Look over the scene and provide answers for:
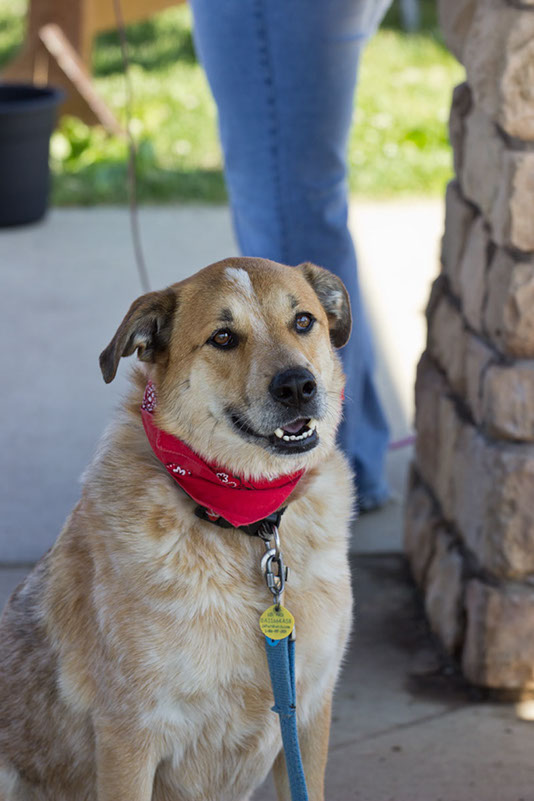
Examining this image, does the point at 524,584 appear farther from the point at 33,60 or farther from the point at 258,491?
the point at 33,60

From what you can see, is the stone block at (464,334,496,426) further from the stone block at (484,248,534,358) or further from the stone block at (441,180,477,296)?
the stone block at (441,180,477,296)

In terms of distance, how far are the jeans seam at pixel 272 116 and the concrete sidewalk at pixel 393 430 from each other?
79 cm

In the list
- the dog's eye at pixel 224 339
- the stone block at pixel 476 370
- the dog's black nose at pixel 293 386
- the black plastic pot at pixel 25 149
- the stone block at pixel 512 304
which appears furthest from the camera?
the black plastic pot at pixel 25 149

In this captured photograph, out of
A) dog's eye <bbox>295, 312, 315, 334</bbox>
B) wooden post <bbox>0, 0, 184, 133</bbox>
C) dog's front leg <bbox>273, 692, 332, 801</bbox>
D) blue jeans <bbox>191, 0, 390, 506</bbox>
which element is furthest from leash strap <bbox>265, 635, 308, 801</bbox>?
wooden post <bbox>0, 0, 184, 133</bbox>

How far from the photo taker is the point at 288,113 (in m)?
3.09

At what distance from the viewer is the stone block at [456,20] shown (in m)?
2.82

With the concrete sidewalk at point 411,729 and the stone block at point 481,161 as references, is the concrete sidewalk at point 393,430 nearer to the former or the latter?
the concrete sidewalk at point 411,729

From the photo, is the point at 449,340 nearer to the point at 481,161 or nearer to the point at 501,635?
the point at 481,161

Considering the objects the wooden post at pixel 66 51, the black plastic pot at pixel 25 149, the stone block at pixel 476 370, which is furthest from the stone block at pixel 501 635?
the wooden post at pixel 66 51

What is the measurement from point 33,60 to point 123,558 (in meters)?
6.91

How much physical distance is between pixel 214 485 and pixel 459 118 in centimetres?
149

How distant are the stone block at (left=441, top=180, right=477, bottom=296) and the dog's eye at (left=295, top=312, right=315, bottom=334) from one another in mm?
818

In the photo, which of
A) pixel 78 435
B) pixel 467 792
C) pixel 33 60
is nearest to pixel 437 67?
pixel 33 60

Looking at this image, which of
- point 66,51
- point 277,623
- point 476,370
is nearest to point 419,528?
point 476,370
